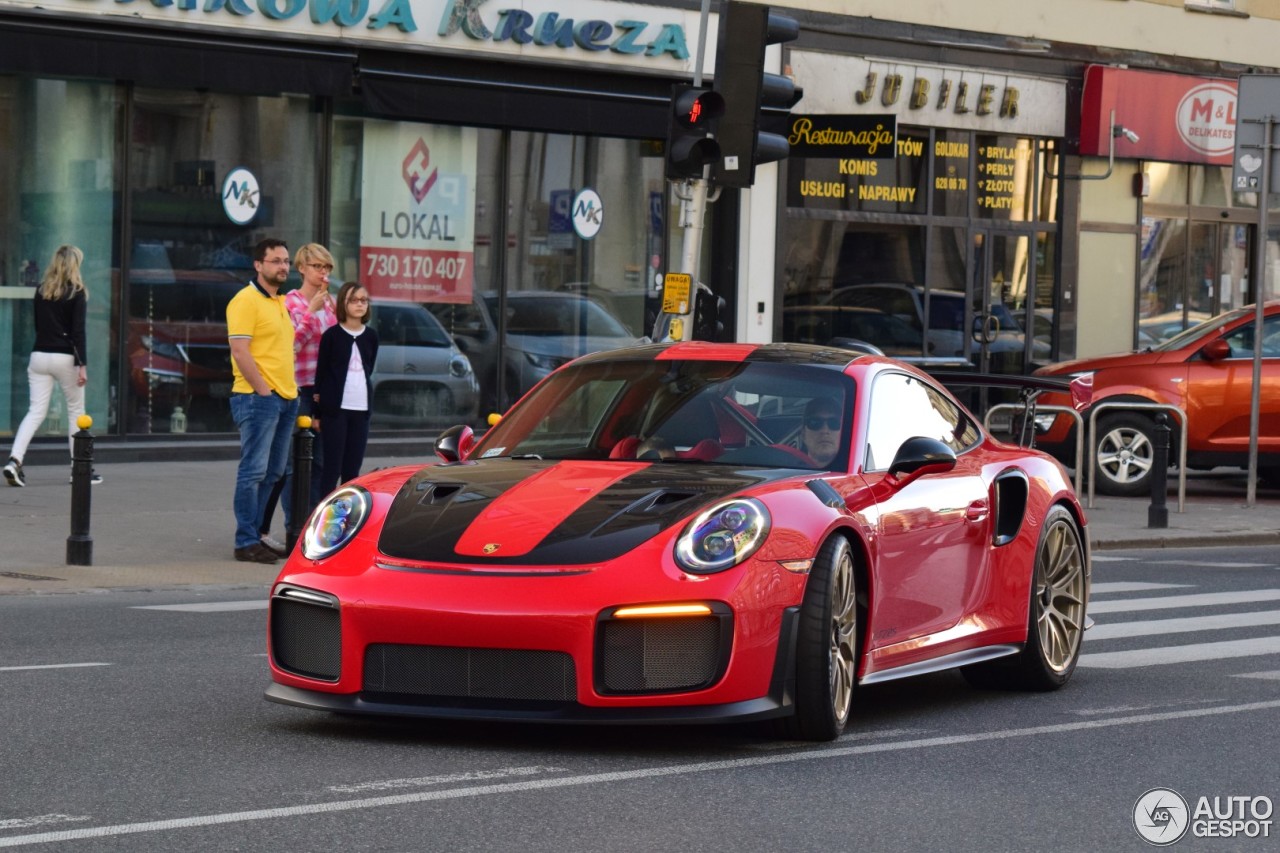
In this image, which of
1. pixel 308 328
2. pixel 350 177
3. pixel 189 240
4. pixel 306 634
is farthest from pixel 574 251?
pixel 306 634

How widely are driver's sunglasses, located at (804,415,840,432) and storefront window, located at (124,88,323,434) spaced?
12.7 m

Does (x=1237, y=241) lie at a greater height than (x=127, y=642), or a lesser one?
greater

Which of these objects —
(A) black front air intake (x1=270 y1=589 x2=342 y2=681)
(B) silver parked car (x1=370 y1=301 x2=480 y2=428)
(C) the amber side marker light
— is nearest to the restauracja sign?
(B) silver parked car (x1=370 y1=301 x2=480 y2=428)

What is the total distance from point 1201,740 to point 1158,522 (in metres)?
9.72

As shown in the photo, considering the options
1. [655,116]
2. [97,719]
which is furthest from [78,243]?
[97,719]

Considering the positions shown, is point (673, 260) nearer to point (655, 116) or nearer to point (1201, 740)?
point (655, 116)

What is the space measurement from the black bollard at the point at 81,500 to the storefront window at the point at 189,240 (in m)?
6.88

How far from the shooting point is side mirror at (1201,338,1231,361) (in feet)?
65.5

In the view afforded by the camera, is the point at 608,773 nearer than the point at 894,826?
No

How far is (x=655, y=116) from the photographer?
22938 mm

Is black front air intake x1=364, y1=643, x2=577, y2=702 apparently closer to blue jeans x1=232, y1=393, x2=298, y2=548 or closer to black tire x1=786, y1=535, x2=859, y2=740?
black tire x1=786, y1=535, x2=859, y2=740

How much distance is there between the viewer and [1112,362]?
2039 cm

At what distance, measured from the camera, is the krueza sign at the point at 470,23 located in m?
19.2

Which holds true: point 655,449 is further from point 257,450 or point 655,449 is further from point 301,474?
point 301,474
